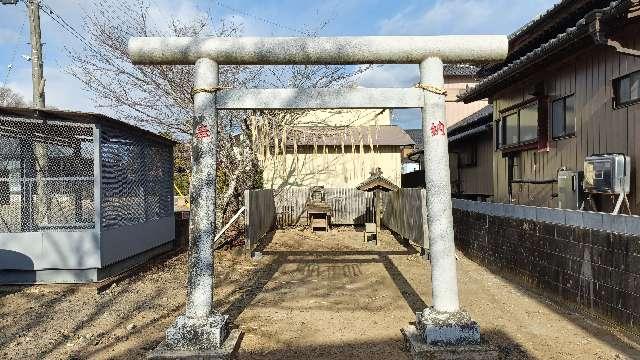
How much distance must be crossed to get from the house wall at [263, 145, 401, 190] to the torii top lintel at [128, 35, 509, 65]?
12.5m

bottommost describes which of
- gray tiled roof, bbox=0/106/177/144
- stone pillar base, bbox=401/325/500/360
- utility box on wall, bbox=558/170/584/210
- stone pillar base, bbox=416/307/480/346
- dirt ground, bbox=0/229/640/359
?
dirt ground, bbox=0/229/640/359

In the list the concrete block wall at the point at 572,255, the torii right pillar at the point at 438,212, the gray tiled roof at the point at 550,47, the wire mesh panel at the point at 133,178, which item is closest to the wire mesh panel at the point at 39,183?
the wire mesh panel at the point at 133,178

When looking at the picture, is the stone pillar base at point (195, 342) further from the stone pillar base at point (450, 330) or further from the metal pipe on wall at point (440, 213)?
the metal pipe on wall at point (440, 213)

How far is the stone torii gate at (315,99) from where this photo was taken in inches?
200

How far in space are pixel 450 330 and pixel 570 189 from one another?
15.7 ft

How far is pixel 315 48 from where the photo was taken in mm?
5152

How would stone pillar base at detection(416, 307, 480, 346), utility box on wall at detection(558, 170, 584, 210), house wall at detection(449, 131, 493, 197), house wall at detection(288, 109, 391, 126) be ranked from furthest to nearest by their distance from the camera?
house wall at detection(288, 109, 391, 126)
house wall at detection(449, 131, 493, 197)
utility box on wall at detection(558, 170, 584, 210)
stone pillar base at detection(416, 307, 480, 346)

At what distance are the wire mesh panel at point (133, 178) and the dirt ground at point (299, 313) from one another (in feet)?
4.46

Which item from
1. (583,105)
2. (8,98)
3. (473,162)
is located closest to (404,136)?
(473,162)

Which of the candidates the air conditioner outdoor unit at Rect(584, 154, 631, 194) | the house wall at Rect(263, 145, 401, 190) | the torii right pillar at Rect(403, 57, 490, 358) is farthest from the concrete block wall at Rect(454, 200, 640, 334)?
the house wall at Rect(263, 145, 401, 190)

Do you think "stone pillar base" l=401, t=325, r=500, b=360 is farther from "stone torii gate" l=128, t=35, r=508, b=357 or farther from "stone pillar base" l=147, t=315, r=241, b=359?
"stone pillar base" l=147, t=315, r=241, b=359

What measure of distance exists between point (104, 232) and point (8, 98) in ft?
130

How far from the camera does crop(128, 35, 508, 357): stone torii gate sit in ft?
16.6

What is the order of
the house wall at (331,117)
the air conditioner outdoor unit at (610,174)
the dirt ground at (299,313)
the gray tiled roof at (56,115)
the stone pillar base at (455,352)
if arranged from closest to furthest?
the stone pillar base at (455,352), the dirt ground at (299,313), the air conditioner outdoor unit at (610,174), the gray tiled roof at (56,115), the house wall at (331,117)
